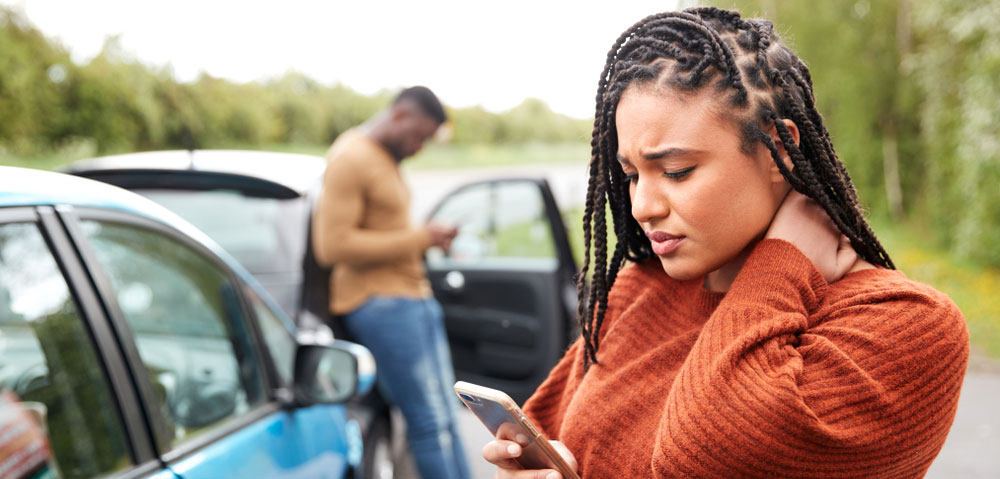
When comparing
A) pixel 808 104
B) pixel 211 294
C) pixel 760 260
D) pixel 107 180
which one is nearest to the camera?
pixel 760 260

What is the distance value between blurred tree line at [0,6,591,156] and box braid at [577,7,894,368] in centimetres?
757

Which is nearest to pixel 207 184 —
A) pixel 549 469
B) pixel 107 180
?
pixel 107 180

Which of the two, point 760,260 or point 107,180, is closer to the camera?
point 760,260

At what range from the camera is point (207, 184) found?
324 centimetres

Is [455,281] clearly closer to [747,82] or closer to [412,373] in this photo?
[412,373]

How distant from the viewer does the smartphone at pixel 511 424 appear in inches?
46.2

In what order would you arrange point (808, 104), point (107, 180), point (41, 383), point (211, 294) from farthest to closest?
point (107, 180), point (211, 294), point (41, 383), point (808, 104)

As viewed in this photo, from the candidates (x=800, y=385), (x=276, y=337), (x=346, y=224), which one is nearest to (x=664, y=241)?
(x=800, y=385)

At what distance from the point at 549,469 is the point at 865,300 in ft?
1.81

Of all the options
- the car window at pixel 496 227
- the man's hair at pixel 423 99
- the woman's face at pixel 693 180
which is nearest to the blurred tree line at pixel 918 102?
the car window at pixel 496 227

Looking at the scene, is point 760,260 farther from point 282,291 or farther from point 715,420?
point 282,291

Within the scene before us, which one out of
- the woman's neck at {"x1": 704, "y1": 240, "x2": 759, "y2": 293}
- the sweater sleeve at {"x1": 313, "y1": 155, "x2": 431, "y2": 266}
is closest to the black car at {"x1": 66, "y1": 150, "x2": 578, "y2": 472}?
the sweater sleeve at {"x1": 313, "y1": 155, "x2": 431, "y2": 266}

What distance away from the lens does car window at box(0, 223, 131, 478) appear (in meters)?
1.52

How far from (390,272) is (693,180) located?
2.55m
